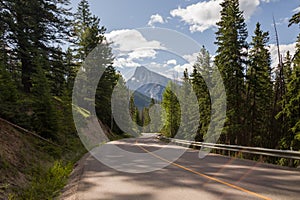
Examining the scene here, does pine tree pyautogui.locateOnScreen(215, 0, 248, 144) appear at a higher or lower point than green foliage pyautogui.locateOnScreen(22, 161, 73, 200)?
higher

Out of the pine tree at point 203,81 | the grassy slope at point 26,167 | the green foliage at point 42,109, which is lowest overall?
the grassy slope at point 26,167

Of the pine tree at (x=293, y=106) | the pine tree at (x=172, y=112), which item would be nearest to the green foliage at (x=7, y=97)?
the pine tree at (x=293, y=106)

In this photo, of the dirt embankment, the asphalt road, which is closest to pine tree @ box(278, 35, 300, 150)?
the asphalt road

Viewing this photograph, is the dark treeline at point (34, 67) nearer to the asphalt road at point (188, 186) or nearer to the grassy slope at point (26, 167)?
the grassy slope at point (26, 167)

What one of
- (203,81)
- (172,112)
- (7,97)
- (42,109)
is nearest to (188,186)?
(7,97)

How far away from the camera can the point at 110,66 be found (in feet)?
127

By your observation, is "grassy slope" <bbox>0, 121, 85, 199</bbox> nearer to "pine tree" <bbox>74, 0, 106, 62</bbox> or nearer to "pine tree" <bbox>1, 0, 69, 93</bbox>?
"pine tree" <bbox>1, 0, 69, 93</bbox>

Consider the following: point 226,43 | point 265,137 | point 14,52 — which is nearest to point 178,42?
point 226,43

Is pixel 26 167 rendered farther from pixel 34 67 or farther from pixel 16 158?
pixel 34 67

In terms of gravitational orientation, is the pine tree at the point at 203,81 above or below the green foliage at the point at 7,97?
above

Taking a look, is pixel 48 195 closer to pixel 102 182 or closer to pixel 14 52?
pixel 102 182

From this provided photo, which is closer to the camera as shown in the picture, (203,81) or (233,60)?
(233,60)

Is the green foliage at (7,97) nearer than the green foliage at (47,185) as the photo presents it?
No

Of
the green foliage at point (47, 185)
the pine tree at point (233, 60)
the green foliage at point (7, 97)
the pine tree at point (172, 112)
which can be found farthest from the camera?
the pine tree at point (172, 112)
